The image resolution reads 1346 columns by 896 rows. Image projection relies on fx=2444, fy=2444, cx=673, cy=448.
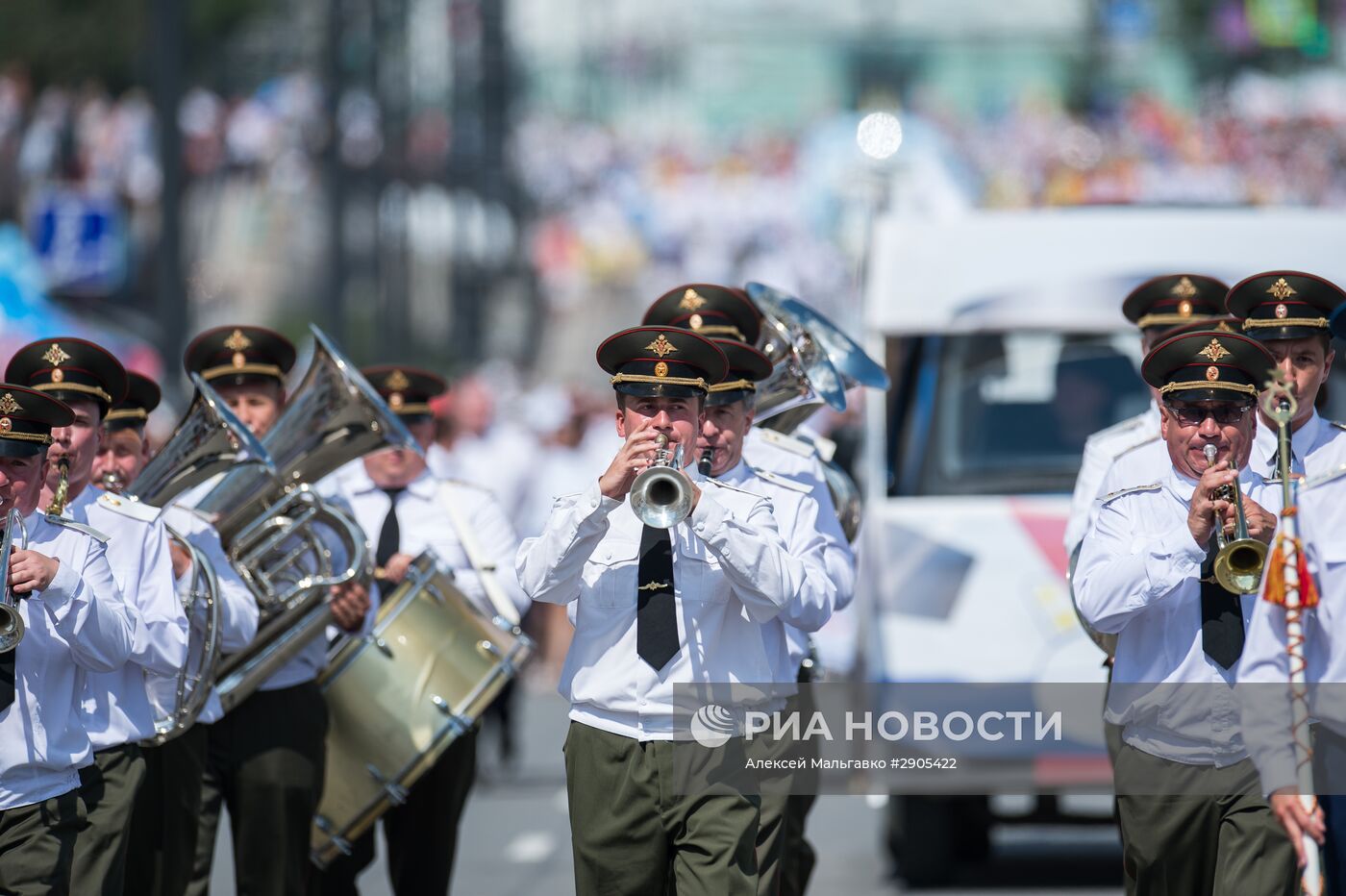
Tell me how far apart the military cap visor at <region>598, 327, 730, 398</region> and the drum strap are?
2385 mm

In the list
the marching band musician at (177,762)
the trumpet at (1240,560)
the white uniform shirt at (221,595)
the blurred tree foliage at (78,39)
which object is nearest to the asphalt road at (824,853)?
the marching band musician at (177,762)

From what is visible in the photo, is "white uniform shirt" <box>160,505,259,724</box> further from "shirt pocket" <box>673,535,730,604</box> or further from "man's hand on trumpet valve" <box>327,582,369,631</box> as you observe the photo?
"shirt pocket" <box>673,535,730,604</box>

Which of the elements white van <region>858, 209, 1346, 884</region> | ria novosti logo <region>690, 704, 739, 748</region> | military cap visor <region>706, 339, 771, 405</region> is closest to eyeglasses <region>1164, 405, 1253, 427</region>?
military cap visor <region>706, 339, 771, 405</region>

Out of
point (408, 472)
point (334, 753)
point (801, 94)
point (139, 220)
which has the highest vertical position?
point (408, 472)

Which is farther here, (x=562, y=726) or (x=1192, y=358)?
(x=562, y=726)

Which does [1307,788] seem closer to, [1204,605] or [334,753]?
[1204,605]

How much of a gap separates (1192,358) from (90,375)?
10.4 feet

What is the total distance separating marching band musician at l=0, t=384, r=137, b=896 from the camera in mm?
6238

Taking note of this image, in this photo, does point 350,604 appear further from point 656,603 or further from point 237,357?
point 656,603

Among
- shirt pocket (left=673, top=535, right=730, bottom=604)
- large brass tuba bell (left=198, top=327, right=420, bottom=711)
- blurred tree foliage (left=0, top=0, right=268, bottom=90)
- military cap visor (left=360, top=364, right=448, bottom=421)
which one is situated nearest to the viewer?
shirt pocket (left=673, top=535, right=730, bottom=604)

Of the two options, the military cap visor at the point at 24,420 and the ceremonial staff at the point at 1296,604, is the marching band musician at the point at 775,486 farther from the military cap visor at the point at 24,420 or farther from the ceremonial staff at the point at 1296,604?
the military cap visor at the point at 24,420

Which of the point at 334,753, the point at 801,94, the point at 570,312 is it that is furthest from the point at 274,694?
the point at 801,94

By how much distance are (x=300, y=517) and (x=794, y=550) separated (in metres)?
1.94

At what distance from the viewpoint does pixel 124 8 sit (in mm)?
44312
